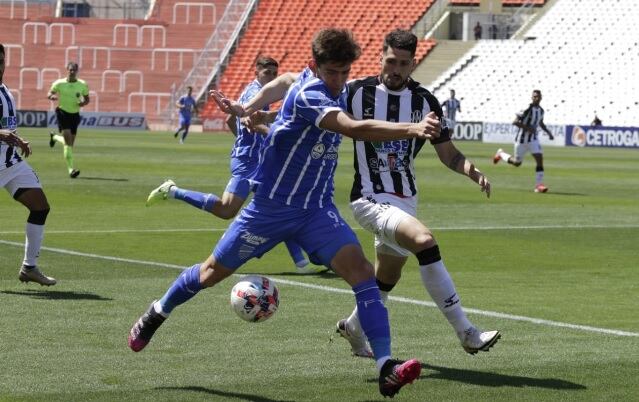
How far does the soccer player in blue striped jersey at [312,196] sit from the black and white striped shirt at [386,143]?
3.99 feet

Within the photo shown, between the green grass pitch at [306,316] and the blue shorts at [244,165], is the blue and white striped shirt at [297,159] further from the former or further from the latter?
the blue shorts at [244,165]

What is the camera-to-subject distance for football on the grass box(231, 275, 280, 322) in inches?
351

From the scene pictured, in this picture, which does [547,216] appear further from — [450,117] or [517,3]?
[517,3]

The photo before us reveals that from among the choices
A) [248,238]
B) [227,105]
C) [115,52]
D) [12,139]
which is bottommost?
[115,52]

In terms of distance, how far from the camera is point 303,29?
256 ft

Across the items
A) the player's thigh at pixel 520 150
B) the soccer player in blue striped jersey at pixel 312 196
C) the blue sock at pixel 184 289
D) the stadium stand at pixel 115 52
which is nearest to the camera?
the soccer player in blue striped jersey at pixel 312 196

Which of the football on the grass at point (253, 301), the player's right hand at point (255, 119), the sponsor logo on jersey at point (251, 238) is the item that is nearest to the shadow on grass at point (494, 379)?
the football on the grass at point (253, 301)

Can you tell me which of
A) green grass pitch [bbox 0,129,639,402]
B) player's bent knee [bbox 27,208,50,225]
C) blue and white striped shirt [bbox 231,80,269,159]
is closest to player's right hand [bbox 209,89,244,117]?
green grass pitch [bbox 0,129,639,402]

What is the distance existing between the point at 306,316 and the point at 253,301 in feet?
8.76

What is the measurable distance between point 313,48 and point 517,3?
228 feet

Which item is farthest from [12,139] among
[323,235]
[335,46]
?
[335,46]

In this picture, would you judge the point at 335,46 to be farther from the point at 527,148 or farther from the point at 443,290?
the point at 527,148

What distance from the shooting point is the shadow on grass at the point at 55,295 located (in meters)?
12.4

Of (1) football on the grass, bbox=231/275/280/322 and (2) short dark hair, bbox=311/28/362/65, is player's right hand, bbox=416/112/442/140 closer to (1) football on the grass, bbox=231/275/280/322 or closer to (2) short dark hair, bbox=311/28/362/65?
(2) short dark hair, bbox=311/28/362/65
